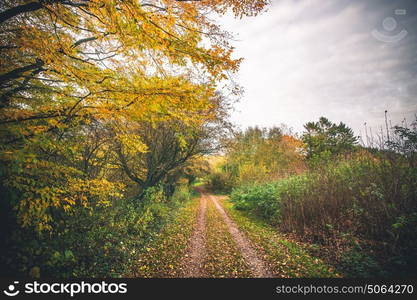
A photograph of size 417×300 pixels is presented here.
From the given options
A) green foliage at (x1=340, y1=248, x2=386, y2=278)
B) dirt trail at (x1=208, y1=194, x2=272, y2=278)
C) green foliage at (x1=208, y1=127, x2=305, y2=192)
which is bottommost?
dirt trail at (x1=208, y1=194, x2=272, y2=278)

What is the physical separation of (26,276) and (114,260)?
6.18 feet

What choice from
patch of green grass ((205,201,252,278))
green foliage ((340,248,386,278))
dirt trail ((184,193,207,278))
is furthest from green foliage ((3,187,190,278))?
green foliage ((340,248,386,278))

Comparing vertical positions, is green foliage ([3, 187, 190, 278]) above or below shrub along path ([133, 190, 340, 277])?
above

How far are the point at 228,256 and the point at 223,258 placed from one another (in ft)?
0.80

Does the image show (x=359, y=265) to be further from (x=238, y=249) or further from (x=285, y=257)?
(x=238, y=249)

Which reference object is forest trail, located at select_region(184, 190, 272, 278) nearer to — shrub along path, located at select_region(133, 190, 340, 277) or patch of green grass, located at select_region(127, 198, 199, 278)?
shrub along path, located at select_region(133, 190, 340, 277)

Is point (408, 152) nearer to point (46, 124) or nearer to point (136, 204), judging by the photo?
point (46, 124)

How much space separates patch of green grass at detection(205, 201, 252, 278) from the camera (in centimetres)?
442

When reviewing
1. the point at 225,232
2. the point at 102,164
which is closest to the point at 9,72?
the point at 102,164

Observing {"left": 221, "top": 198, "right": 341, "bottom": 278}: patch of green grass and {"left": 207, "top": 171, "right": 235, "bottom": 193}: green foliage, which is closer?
{"left": 221, "top": 198, "right": 341, "bottom": 278}: patch of green grass

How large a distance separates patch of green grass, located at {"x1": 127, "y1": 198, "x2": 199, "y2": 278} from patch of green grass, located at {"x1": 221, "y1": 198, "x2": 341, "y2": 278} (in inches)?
111

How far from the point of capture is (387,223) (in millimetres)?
4641

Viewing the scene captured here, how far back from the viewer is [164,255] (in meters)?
5.39

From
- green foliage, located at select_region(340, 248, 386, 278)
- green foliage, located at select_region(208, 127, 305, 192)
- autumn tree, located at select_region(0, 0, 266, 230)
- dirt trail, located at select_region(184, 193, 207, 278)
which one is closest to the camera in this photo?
autumn tree, located at select_region(0, 0, 266, 230)
